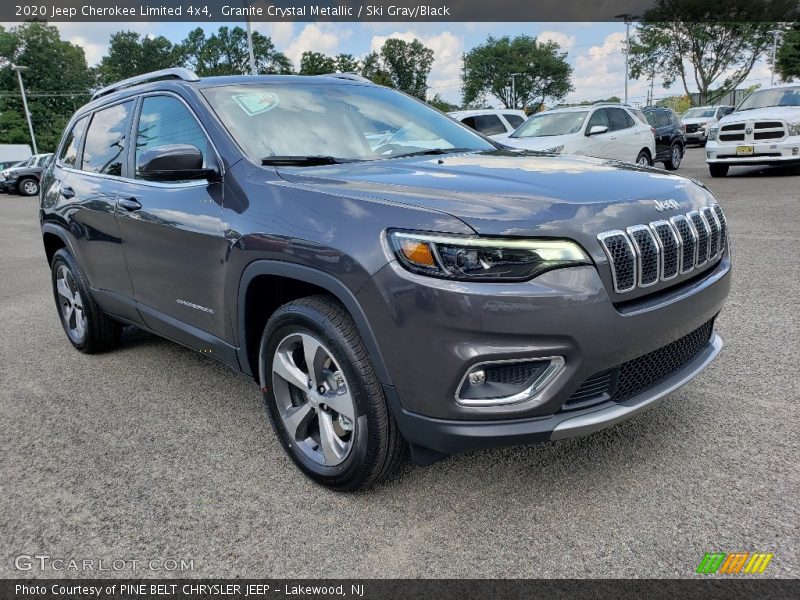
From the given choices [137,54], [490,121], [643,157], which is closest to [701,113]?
[643,157]

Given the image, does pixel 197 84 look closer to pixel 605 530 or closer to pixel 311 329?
pixel 311 329

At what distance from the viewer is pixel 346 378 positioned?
2408 mm

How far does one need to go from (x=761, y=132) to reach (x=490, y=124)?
5537mm

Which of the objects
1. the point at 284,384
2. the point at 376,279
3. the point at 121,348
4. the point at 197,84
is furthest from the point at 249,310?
the point at 121,348

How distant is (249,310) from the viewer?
2.87 meters

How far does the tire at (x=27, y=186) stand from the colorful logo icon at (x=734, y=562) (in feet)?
105

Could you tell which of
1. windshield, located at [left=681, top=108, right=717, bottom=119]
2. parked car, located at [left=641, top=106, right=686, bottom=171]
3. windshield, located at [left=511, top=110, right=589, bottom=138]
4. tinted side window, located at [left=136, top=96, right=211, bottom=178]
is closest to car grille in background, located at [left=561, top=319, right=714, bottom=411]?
tinted side window, located at [left=136, top=96, right=211, bottom=178]

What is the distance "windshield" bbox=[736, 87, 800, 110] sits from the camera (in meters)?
13.1

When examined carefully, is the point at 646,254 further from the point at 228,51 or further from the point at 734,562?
the point at 228,51

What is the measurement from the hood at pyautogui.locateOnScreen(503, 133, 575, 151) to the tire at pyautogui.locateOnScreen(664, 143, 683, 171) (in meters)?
5.92

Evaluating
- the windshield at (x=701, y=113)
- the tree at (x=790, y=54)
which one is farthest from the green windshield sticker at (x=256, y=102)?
the tree at (x=790, y=54)

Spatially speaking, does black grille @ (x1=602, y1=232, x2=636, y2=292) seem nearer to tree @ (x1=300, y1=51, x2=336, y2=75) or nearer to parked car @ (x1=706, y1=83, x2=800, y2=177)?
parked car @ (x1=706, y1=83, x2=800, y2=177)

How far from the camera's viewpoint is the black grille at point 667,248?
2348 millimetres

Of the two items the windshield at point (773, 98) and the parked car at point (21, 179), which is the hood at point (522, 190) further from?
the parked car at point (21, 179)
